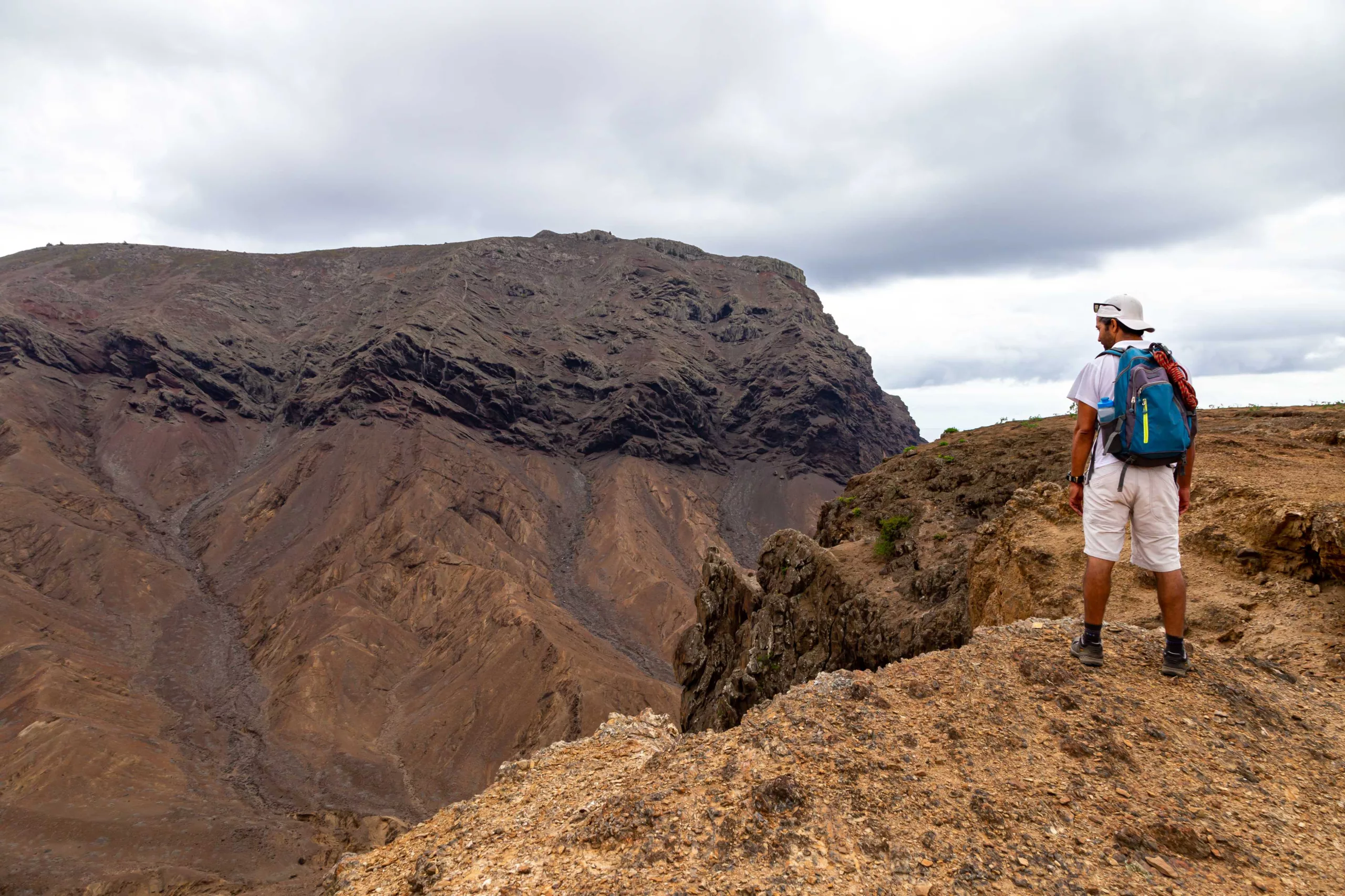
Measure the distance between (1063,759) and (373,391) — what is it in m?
102

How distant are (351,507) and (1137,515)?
3378 inches

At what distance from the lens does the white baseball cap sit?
16.8ft

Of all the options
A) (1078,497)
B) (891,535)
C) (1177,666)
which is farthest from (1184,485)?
(891,535)

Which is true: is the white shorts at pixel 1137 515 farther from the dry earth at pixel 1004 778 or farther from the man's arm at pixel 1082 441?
the dry earth at pixel 1004 778

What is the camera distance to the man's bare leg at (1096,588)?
486cm

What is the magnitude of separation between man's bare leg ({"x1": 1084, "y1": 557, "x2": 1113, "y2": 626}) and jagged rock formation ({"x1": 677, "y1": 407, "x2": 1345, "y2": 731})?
2038 mm

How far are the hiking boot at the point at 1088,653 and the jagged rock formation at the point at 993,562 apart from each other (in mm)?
1957

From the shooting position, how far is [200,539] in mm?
80688

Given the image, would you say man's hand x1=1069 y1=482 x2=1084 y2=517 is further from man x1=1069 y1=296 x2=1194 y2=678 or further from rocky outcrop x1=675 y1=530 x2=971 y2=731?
rocky outcrop x1=675 y1=530 x2=971 y2=731

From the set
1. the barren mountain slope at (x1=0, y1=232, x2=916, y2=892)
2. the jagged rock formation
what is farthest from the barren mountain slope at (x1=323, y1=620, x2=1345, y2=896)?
the barren mountain slope at (x1=0, y1=232, x2=916, y2=892)

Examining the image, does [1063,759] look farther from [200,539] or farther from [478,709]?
[200,539]

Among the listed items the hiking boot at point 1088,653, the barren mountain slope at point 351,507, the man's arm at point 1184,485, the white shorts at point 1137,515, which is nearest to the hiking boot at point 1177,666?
the hiking boot at point 1088,653

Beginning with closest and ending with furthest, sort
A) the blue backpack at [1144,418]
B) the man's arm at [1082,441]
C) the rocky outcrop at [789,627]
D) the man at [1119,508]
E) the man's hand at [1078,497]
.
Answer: the blue backpack at [1144,418]
the man at [1119,508]
the man's arm at [1082,441]
the man's hand at [1078,497]
the rocky outcrop at [789,627]

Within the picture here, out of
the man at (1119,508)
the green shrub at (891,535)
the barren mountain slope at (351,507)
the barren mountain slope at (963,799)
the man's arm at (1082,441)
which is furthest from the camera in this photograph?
the barren mountain slope at (351,507)
